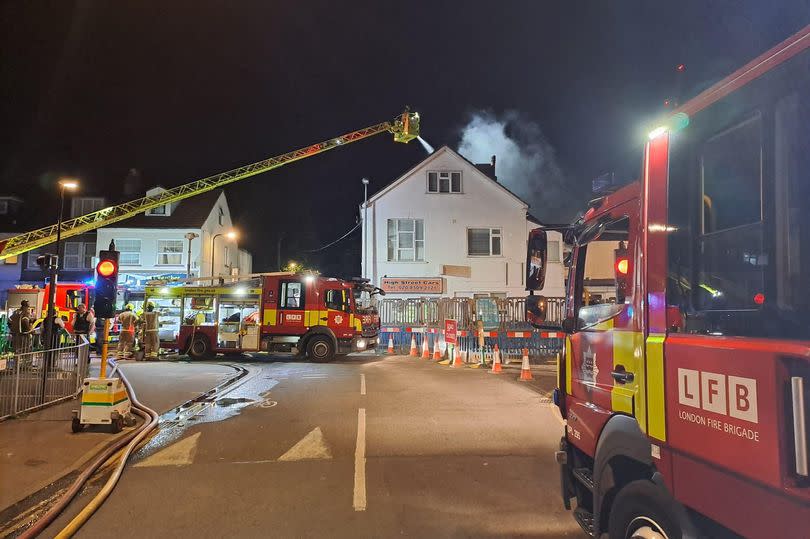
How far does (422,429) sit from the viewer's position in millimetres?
8094

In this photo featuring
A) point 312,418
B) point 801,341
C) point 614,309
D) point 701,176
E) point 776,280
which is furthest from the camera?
point 312,418

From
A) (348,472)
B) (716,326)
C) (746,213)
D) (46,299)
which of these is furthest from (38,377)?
(46,299)

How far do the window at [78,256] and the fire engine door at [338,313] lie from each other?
79.4 ft

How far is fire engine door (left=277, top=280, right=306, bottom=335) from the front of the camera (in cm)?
1841

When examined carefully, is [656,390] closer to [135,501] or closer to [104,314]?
[135,501]

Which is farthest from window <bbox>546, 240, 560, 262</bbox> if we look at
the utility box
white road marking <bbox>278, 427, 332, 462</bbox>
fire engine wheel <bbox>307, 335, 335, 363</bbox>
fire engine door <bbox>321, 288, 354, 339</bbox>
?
the utility box

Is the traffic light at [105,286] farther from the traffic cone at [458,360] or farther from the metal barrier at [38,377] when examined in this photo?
the traffic cone at [458,360]

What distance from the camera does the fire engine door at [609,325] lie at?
2.93m

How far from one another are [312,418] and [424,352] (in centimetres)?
987

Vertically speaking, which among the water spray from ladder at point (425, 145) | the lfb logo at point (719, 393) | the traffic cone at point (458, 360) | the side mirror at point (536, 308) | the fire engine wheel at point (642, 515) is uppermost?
the water spray from ladder at point (425, 145)

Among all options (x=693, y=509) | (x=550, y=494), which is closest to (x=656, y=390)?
(x=693, y=509)

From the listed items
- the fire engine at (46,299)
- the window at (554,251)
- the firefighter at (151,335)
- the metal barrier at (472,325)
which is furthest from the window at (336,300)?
the window at (554,251)

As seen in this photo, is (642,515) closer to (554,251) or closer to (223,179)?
(554,251)

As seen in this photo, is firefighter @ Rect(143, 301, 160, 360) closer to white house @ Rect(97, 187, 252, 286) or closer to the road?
the road
